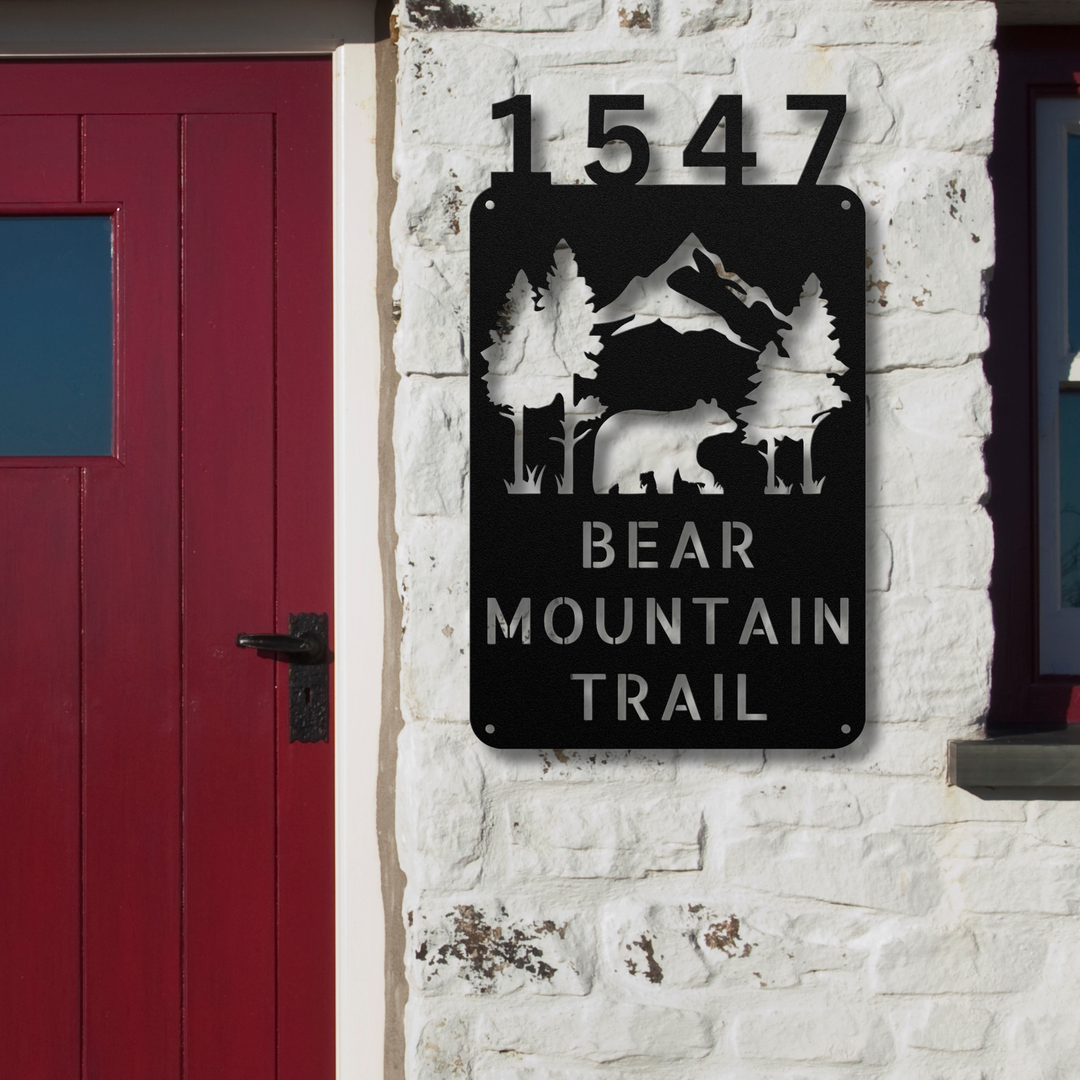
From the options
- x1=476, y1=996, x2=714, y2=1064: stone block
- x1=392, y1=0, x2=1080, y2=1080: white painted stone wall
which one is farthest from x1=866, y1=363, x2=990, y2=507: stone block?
x1=476, y1=996, x2=714, y2=1064: stone block

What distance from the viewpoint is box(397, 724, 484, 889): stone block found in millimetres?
1723

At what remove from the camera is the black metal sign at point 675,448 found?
1.74 metres

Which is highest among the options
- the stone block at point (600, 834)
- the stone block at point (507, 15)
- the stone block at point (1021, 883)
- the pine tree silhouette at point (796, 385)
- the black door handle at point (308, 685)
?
the stone block at point (507, 15)

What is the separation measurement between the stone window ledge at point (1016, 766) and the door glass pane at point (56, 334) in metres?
1.68

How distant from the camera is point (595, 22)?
1.75 meters

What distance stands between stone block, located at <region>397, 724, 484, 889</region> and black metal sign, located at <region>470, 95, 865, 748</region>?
146 millimetres

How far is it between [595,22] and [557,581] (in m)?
0.97

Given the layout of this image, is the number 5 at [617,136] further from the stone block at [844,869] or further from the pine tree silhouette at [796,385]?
the stone block at [844,869]

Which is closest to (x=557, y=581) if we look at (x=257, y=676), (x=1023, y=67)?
(x=257, y=676)

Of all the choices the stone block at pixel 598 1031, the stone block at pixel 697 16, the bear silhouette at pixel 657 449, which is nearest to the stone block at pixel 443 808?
the stone block at pixel 598 1031

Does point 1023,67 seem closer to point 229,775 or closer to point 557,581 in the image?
point 557,581

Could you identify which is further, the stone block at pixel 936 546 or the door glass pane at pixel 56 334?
the door glass pane at pixel 56 334

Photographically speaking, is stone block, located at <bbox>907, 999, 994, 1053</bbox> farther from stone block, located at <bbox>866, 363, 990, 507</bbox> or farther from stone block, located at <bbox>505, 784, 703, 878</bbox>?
stone block, located at <bbox>866, 363, 990, 507</bbox>

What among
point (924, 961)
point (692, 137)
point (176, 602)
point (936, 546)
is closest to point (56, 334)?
point (176, 602)
